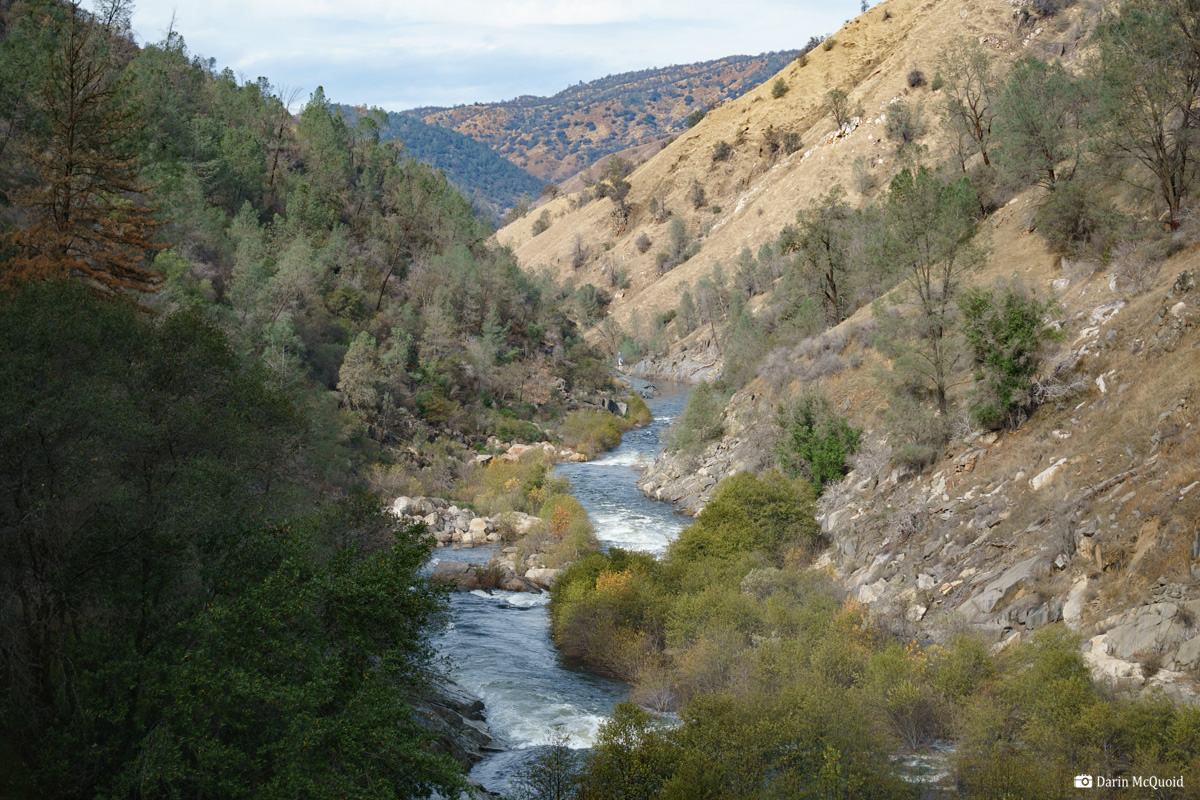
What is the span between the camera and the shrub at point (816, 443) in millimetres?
27078

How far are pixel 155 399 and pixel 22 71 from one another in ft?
70.3

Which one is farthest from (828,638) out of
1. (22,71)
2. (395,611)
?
(22,71)

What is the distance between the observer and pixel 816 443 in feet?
91.7

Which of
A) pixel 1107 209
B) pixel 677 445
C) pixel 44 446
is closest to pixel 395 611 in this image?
pixel 44 446

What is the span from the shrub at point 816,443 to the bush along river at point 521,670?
19.7 feet

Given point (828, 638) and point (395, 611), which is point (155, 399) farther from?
point (828, 638)

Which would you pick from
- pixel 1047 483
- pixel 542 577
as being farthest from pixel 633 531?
pixel 1047 483

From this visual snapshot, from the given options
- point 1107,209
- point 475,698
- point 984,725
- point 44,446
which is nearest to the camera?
point 44,446

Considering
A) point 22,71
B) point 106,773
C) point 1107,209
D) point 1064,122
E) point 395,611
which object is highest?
point 22,71

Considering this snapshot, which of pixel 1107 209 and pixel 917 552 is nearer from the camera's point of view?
pixel 917 552

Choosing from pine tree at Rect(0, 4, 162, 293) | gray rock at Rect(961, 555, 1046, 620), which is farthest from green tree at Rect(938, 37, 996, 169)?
pine tree at Rect(0, 4, 162, 293)

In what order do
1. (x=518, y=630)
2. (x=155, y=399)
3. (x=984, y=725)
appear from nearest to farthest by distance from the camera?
(x=984, y=725) → (x=155, y=399) → (x=518, y=630)

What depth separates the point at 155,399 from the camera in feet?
42.5

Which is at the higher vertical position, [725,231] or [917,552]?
[725,231]
